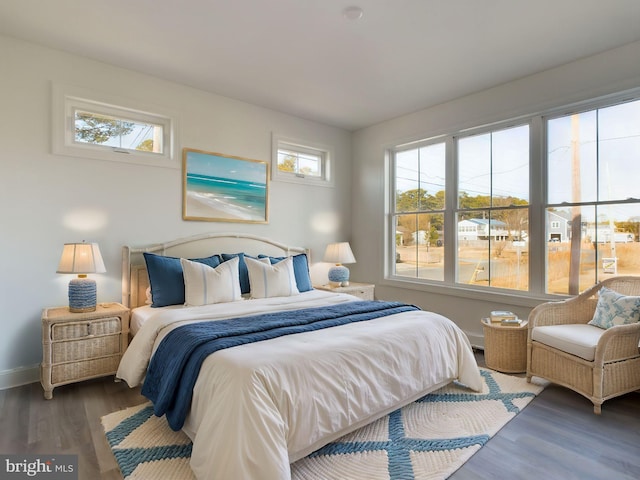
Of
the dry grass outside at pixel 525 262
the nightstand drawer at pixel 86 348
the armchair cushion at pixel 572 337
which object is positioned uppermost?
the dry grass outside at pixel 525 262

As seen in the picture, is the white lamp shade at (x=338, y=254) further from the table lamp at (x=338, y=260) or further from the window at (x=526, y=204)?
the window at (x=526, y=204)

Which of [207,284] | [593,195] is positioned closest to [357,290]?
[207,284]

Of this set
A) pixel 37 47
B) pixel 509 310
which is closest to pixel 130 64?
pixel 37 47

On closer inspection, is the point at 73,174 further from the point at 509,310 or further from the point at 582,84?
the point at 582,84

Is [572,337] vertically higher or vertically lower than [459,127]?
lower

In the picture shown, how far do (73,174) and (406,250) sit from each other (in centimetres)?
371

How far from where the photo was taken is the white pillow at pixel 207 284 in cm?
304

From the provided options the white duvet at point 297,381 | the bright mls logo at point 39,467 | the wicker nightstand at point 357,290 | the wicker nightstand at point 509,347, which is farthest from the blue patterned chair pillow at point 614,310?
the bright mls logo at point 39,467

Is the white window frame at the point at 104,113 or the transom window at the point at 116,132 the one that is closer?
the white window frame at the point at 104,113

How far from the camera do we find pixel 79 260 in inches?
110

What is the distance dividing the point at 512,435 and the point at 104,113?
4.14 metres

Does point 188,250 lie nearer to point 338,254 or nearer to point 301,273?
point 301,273

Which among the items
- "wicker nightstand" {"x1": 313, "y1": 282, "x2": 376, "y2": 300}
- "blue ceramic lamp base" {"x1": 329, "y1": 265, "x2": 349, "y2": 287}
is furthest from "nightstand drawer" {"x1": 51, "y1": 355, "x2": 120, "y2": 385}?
"blue ceramic lamp base" {"x1": 329, "y1": 265, "x2": 349, "y2": 287}

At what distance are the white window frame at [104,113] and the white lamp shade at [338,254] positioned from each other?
205 cm
